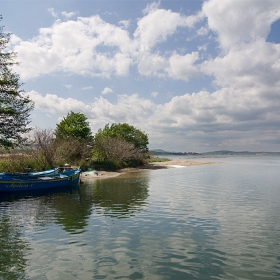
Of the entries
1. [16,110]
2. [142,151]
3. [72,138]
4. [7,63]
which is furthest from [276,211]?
[142,151]

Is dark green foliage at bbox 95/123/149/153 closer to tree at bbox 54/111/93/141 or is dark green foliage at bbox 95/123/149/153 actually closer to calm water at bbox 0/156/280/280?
tree at bbox 54/111/93/141

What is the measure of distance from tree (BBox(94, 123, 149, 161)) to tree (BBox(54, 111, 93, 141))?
10.7 ft

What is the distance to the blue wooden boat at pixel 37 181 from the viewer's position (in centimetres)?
2452

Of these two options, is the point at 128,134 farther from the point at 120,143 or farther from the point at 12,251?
the point at 12,251

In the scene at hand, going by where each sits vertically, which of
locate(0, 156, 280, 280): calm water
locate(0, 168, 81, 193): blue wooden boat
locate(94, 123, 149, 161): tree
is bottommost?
locate(0, 156, 280, 280): calm water

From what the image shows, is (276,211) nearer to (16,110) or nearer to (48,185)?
(48,185)

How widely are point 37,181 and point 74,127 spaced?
92.9 ft

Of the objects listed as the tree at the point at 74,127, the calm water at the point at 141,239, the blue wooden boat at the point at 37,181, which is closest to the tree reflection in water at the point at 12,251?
the calm water at the point at 141,239

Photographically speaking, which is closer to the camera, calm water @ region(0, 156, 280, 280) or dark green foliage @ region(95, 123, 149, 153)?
calm water @ region(0, 156, 280, 280)

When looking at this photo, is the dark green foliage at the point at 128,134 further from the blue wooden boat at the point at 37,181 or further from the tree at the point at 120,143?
the blue wooden boat at the point at 37,181

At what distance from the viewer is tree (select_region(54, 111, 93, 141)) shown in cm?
5349

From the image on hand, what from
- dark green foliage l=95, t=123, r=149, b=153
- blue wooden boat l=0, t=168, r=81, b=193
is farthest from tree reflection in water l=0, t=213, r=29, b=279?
dark green foliage l=95, t=123, r=149, b=153

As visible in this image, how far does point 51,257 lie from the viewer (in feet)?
32.3

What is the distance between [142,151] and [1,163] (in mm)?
44623
